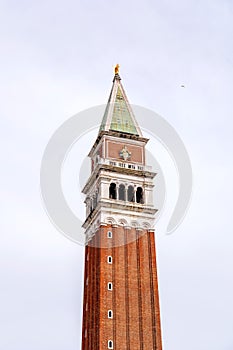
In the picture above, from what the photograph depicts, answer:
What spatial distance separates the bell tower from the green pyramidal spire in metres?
0.12

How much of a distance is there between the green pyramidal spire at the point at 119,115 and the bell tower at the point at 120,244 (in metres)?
0.12

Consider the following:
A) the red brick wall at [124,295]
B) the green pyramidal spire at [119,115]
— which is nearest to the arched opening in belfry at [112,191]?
the red brick wall at [124,295]

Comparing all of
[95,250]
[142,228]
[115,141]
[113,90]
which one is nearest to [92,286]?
[95,250]

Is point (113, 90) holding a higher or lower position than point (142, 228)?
higher

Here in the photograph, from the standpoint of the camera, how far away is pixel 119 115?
7125 cm

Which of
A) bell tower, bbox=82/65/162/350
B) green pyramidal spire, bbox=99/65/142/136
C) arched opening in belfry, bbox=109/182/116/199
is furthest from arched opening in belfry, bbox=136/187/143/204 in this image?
green pyramidal spire, bbox=99/65/142/136

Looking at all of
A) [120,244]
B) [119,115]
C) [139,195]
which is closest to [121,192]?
[139,195]

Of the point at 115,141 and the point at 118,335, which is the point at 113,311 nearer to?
the point at 118,335

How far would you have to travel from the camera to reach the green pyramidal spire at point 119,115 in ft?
228

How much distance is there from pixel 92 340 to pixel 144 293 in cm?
690

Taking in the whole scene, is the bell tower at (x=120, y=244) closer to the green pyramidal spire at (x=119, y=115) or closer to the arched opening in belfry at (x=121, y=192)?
the arched opening in belfry at (x=121, y=192)

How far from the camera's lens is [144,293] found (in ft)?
190

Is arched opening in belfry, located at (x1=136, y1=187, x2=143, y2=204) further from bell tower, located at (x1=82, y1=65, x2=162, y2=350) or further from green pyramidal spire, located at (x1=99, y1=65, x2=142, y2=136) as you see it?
green pyramidal spire, located at (x1=99, y1=65, x2=142, y2=136)

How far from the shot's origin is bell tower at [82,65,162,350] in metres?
55.2
